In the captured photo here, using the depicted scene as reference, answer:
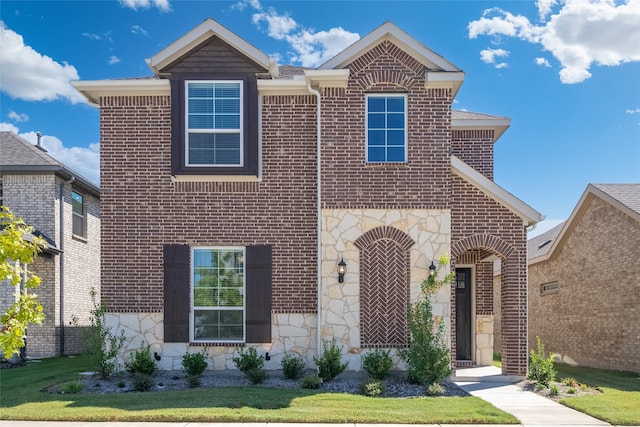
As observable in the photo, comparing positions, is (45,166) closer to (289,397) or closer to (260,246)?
(260,246)

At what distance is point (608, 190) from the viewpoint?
1520 cm

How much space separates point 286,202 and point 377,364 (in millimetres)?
3952

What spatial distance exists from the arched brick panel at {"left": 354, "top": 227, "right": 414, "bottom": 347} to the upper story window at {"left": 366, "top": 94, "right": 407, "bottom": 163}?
1.62 metres

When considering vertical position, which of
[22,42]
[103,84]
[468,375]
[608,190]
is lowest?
[468,375]

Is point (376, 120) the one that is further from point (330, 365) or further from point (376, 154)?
point (330, 365)

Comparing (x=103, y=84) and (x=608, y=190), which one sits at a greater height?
(x=103, y=84)

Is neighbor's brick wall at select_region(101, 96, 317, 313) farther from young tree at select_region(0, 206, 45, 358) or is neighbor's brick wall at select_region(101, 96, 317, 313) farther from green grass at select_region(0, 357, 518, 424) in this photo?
young tree at select_region(0, 206, 45, 358)

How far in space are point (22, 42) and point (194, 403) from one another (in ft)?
36.1

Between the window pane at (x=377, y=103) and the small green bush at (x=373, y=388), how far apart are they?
5.70 metres

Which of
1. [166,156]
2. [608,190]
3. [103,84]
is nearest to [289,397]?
[166,156]

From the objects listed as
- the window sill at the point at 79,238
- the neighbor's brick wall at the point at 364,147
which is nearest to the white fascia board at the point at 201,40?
the neighbor's brick wall at the point at 364,147

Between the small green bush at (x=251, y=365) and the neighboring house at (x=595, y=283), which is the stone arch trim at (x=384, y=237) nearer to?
the small green bush at (x=251, y=365)

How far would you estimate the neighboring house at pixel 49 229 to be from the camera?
49.3 ft

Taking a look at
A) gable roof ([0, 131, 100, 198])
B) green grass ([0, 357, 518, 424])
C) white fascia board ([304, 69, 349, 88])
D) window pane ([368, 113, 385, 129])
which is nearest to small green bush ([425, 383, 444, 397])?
green grass ([0, 357, 518, 424])
